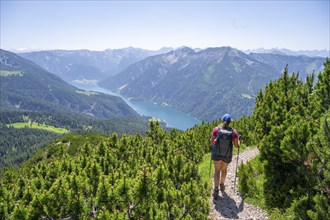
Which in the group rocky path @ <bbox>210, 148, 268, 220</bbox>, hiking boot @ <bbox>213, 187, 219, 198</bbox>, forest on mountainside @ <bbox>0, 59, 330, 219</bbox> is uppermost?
forest on mountainside @ <bbox>0, 59, 330, 219</bbox>

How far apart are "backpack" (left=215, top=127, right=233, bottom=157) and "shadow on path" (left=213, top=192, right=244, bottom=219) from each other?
8.16 feet

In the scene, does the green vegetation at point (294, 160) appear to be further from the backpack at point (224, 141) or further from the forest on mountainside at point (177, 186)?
the backpack at point (224, 141)

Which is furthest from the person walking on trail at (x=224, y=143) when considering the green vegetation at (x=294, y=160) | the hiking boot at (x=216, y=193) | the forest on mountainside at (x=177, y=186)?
the forest on mountainside at (x=177, y=186)

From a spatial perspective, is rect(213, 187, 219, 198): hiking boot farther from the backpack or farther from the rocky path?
the backpack

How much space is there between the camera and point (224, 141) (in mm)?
13016

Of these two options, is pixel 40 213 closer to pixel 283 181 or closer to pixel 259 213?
pixel 259 213

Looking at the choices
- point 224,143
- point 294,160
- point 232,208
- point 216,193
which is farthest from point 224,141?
point 232,208

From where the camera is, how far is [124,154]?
18.1 m

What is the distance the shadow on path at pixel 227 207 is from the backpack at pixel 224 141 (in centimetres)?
249

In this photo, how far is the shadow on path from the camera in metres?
12.5

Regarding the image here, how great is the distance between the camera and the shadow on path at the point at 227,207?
12539 millimetres

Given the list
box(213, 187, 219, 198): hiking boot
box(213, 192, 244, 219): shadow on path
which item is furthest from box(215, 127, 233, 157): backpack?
box(213, 192, 244, 219): shadow on path

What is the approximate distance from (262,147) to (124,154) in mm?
9216

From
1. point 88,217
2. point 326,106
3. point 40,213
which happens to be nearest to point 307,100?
point 326,106
